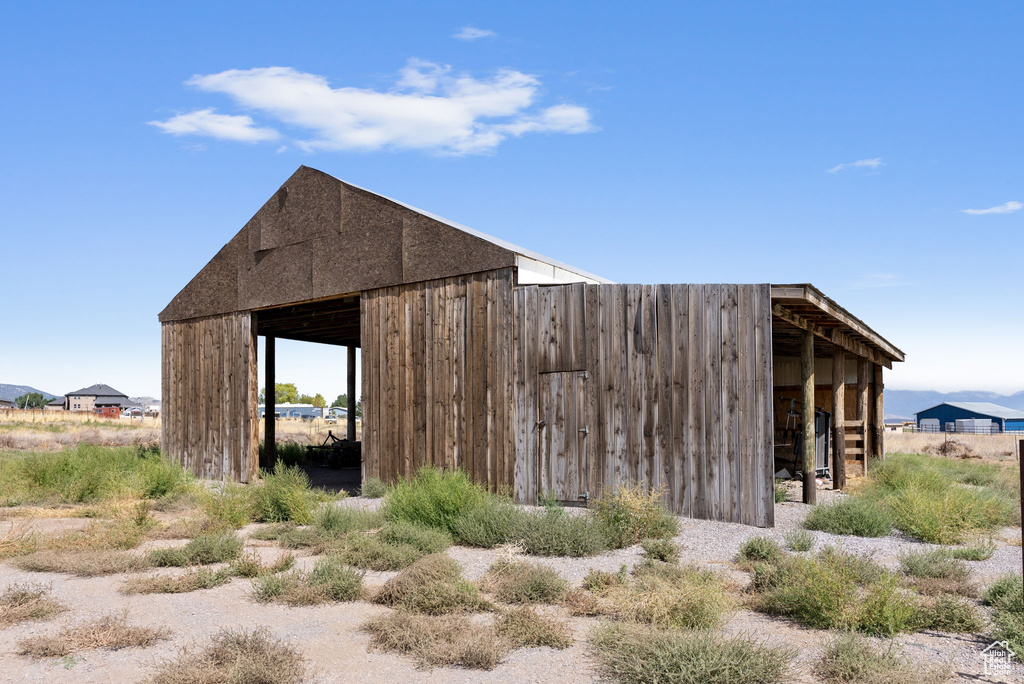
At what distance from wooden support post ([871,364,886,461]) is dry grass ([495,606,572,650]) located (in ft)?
49.4

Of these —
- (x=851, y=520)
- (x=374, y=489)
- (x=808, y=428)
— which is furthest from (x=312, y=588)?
(x=808, y=428)

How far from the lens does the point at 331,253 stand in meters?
14.0

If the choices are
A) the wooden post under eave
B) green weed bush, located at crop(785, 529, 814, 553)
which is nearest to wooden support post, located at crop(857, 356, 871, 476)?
the wooden post under eave

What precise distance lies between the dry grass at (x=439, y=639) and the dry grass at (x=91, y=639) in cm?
160

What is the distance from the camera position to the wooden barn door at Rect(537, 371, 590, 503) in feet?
35.7

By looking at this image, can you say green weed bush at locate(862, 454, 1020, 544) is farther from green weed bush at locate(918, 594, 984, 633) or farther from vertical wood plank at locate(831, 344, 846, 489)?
green weed bush at locate(918, 594, 984, 633)

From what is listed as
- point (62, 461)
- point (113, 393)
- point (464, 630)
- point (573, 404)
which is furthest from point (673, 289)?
point (113, 393)

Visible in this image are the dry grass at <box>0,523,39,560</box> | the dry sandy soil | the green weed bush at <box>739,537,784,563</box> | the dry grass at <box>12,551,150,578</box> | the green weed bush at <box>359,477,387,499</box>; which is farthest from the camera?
the green weed bush at <box>359,477,387,499</box>

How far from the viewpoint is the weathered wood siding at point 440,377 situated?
11609 millimetres

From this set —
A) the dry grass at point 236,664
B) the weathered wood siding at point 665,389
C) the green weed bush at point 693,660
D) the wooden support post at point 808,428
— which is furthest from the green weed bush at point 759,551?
the dry grass at point 236,664

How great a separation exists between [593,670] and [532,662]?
43 centimetres

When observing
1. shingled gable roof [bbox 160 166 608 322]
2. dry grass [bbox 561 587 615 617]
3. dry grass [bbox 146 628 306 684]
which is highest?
shingled gable roof [bbox 160 166 608 322]

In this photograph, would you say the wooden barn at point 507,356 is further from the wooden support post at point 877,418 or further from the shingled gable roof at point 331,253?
the wooden support post at point 877,418

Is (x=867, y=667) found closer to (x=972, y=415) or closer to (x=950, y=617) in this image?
(x=950, y=617)
